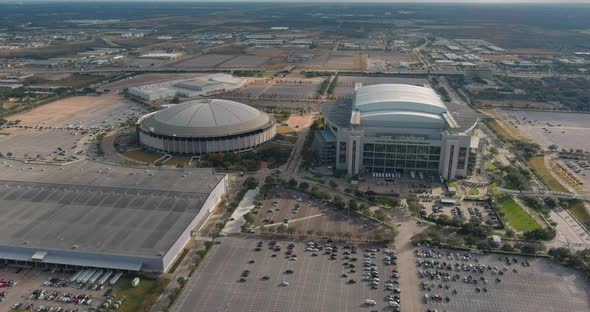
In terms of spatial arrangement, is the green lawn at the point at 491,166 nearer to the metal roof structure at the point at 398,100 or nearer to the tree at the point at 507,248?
the metal roof structure at the point at 398,100

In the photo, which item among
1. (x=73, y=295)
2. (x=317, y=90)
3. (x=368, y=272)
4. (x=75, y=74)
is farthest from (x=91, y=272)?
(x=75, y=74)

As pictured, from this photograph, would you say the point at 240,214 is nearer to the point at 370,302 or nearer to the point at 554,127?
the point at 370,302

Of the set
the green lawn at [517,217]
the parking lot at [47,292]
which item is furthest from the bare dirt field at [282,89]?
the parking lot at [47,292]

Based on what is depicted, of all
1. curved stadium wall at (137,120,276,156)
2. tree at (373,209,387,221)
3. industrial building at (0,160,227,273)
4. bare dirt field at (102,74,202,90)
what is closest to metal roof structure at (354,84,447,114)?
curved stadium wall at (137,120,276,156)

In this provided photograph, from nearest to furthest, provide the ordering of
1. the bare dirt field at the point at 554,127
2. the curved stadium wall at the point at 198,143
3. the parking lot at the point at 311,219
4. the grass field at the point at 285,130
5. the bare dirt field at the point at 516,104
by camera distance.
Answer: the parking lot at the point at 311,219 → the curved stadium wall at the point at 198,143 → the bare dirt field at the point at 554,127 → the grass field at the point at 285,130 → the bare dirt field at the point at 516,104

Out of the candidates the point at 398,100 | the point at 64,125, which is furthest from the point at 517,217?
the point at 64,125

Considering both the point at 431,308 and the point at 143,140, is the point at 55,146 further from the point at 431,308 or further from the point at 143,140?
the point at 431,308

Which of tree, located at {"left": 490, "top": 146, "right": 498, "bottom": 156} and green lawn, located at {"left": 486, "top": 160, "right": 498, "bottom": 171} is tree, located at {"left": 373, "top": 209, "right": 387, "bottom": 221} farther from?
tree, located at {"left": 490, "top": 146, "right": 498, "bottom": 156}
